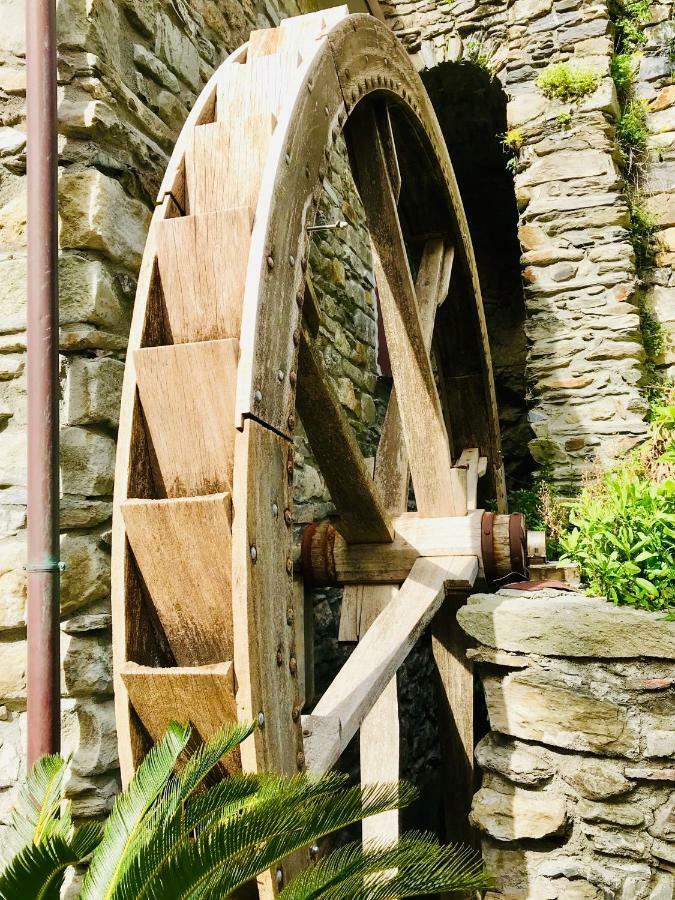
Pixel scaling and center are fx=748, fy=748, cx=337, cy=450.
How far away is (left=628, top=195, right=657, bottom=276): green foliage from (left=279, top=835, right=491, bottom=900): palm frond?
4.09 metres

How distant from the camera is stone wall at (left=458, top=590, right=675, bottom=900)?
220 centimetres

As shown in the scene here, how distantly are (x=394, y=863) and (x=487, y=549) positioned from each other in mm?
1770

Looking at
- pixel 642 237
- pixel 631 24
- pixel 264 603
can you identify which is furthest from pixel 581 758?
pixel 631 24

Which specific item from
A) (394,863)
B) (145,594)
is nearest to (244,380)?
(145,594)

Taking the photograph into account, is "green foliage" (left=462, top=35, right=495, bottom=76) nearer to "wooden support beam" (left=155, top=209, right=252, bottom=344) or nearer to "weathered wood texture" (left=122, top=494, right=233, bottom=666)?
"wooden support beam" (left=155, top=209, right=252, bottom=344)

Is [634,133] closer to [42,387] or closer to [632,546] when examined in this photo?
[632,546]

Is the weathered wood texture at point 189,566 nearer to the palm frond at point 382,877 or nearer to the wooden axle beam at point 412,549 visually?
the palm frond at point 382,877

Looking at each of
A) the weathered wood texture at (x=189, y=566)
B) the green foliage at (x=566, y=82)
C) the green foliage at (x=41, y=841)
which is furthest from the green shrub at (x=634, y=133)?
the green foliage at (x=41, y=841)

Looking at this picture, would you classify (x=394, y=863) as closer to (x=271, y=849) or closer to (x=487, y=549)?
(x=271, y=849)

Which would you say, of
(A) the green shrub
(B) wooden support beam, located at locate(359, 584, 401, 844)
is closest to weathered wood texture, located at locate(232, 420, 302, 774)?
(B) wooden support beam, located at locate(359, 584, 401, 844)

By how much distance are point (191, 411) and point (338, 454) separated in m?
0.86

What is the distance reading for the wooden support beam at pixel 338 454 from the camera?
206cm

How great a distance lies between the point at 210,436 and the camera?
1.57 meters

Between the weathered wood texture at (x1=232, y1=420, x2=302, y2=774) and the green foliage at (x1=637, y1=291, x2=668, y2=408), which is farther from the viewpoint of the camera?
the green foliage at (x1=637, y1=291, x2=668, y2=408)
